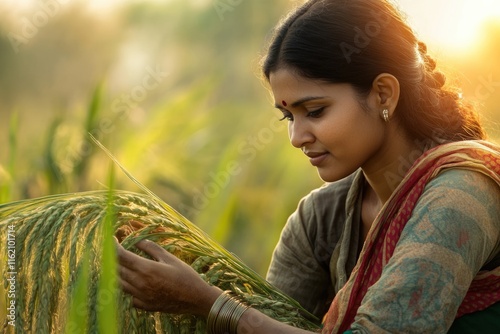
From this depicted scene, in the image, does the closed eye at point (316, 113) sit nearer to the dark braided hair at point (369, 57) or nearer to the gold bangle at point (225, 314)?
the dark braided hair at point (369, 57)

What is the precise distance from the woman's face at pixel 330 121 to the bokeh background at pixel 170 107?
0.38 meters

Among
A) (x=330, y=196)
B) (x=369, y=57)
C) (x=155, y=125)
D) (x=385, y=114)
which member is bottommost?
(x=330, y=196)

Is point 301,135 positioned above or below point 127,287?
above

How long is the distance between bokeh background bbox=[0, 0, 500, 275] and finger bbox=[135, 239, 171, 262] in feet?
0.77

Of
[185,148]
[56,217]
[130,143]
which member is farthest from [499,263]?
[185,148]

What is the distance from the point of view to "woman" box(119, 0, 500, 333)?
208 cm

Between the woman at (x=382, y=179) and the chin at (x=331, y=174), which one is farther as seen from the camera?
the chin at (x=331, y=174)

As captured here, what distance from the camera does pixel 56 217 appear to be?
6.89 ft

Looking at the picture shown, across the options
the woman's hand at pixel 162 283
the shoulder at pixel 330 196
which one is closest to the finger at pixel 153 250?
the woman's hand at pixel 162 283

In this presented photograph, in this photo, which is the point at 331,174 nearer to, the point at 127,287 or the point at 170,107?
the point at 127,287

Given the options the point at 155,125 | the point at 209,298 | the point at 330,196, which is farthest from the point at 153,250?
the point at 155,125

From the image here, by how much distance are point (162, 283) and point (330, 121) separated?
650 millimetres

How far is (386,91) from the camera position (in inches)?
98.8

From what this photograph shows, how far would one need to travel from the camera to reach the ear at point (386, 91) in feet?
8.14
